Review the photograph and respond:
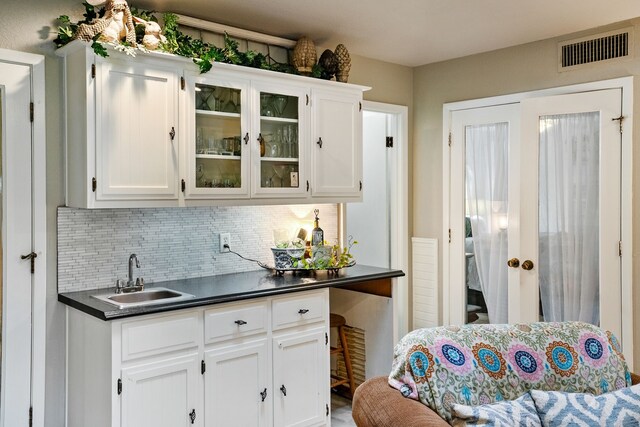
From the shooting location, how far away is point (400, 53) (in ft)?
13.9

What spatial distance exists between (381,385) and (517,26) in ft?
8.58

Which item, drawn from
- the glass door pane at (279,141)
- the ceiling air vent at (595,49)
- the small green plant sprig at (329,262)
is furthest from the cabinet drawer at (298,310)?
the ceiling air vent at (595,49)

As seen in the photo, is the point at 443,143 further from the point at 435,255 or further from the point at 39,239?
the point at 39,239

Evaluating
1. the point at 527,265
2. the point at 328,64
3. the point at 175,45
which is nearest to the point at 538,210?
the point at 527,265

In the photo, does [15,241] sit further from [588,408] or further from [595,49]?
[595,49]

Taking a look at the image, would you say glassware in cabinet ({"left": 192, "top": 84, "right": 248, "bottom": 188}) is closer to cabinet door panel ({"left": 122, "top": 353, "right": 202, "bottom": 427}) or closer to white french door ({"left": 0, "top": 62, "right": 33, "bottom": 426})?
white french door ({"left": 0, "top": 62, "right": 33, "bottom": 426})

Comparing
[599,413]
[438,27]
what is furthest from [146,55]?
[599,413]

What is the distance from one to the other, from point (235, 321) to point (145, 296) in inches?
21.3

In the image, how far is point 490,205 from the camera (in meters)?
4.20

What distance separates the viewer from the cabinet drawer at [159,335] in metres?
2.51

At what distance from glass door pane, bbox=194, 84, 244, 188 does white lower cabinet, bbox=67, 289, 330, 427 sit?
2.44 ft

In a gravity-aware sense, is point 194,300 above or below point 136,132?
below

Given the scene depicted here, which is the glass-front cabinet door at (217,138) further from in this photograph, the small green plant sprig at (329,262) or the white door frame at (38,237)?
the white door frame at (38,237)

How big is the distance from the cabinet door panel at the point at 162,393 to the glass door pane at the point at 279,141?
118 centimetres
